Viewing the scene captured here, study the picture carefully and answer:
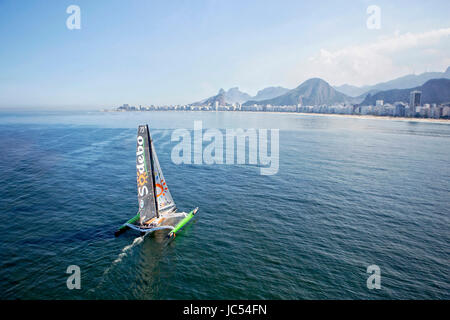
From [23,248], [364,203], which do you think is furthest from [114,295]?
[364,203]

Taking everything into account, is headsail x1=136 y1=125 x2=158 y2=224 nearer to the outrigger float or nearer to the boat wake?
the outrigger float

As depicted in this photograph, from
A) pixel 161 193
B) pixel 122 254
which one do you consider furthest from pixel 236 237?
pixel 122 254

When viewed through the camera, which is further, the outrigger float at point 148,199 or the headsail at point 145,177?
the outrigger float at point 148,199

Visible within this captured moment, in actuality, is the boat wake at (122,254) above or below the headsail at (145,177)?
below

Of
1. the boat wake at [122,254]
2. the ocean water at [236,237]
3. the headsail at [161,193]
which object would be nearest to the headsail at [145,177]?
the headsail at [161,193]

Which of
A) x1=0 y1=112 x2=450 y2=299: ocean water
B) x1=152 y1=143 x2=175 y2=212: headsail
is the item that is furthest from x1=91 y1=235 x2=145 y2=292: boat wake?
x1=152 y1=143 x2=175 y2=212: headsail

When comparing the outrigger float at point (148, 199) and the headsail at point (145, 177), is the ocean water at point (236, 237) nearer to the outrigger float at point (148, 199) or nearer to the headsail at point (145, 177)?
the outrigger float at point (148, 199)

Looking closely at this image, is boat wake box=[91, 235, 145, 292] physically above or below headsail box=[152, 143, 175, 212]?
below

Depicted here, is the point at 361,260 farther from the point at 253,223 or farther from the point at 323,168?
the point at 323,168
